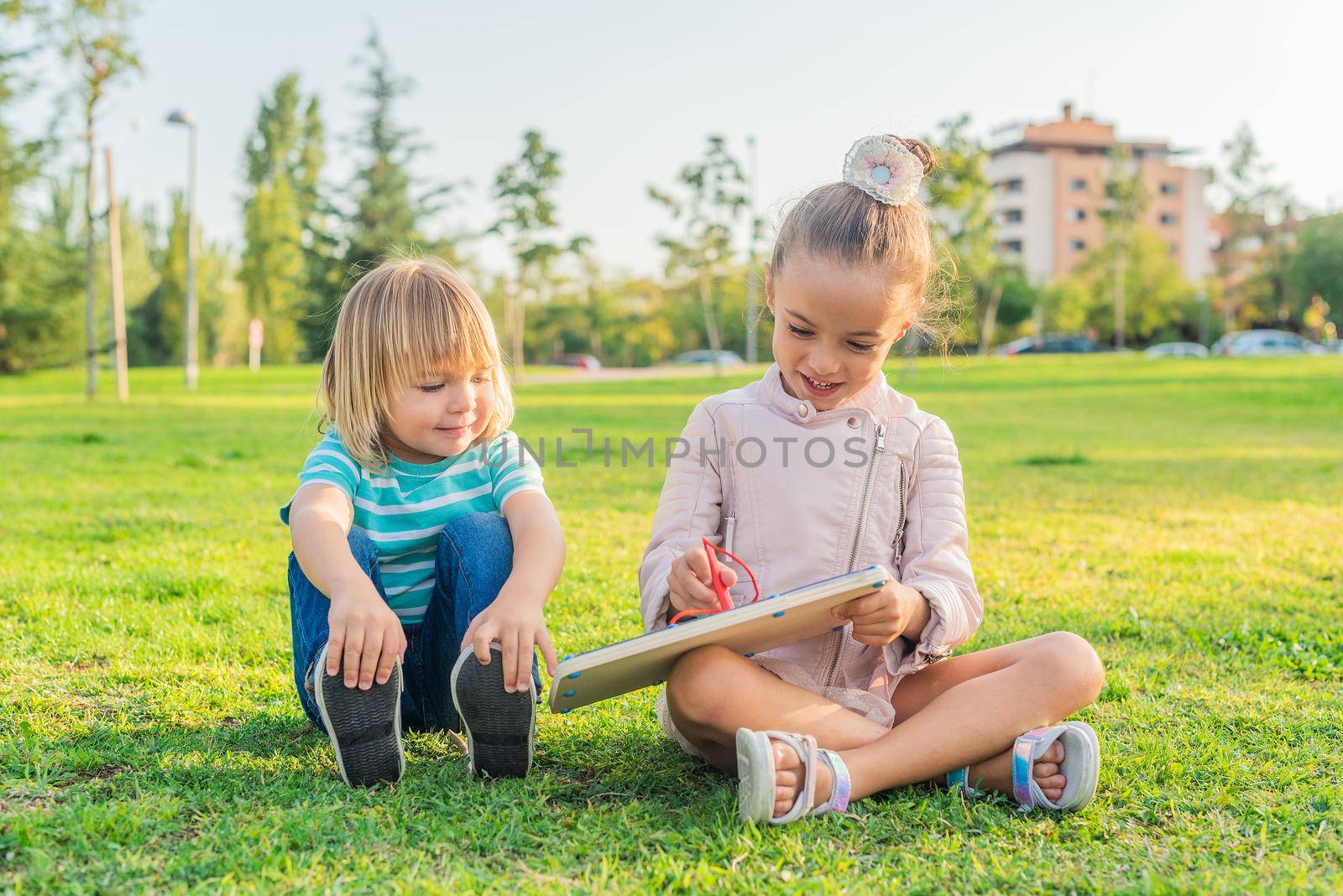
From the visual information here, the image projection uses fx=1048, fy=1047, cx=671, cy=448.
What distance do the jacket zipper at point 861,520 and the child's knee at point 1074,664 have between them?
0.42m

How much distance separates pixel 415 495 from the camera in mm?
2361

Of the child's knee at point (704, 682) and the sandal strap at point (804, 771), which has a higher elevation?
the child's knee at point (704, 682)

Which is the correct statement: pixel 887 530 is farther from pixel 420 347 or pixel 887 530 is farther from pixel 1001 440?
pixel 1001 440

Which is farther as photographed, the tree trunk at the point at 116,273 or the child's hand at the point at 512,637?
the tree trunk at the point at 116,273

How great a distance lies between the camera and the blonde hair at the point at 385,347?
2.28m

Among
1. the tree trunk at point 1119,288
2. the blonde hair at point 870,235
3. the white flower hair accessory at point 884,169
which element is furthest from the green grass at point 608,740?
the tree trunk at point 1119,288

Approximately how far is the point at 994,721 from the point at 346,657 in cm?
126

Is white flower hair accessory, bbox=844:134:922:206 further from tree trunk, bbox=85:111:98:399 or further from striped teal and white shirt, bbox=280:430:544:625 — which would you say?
tree trunk, bbox=85:111:98:399

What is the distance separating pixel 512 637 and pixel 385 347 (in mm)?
719

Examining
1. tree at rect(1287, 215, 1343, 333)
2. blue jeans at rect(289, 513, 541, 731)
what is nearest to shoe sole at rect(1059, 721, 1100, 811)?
blue jeans at rect(289, 513, 541, 731)

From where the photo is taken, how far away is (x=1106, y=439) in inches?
425

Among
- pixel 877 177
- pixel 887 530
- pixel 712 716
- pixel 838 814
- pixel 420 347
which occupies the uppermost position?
pixel 877 177

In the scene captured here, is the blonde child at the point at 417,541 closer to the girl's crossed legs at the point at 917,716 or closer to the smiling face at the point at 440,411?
the smiling face at the point at 440,411

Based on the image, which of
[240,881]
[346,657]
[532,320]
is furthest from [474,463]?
[532,320]
